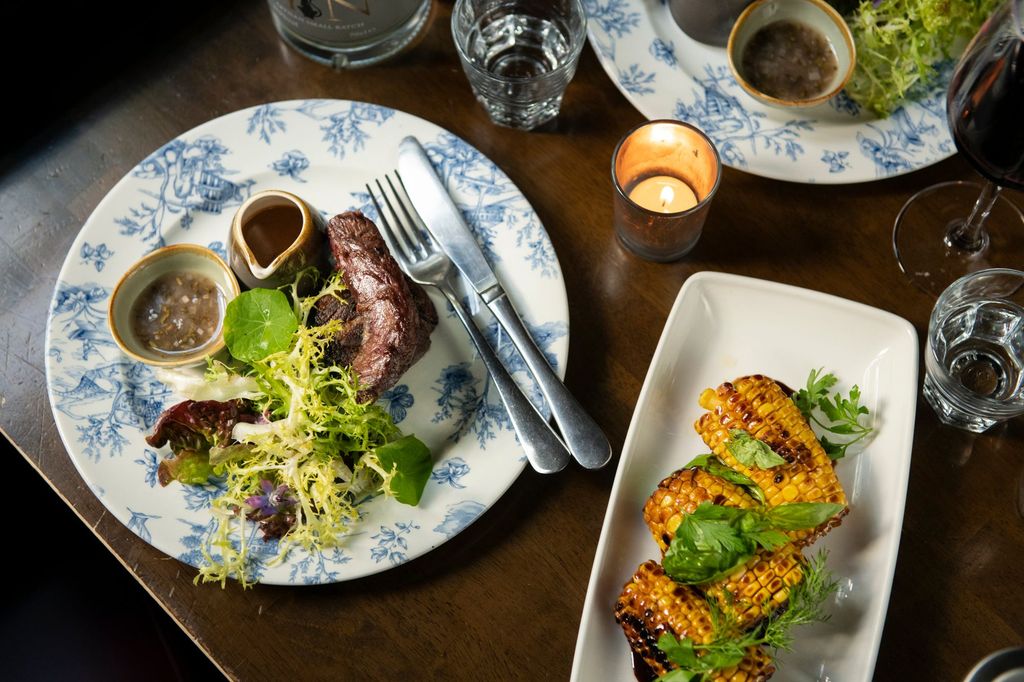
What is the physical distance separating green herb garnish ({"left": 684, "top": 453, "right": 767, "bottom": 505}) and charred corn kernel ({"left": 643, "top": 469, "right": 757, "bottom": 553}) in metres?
0.01

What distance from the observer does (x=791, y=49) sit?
1.71 meters

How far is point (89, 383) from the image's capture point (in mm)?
1521

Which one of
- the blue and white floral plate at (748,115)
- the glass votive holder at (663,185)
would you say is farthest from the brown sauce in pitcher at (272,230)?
the blue and white floral plate at (748,115)

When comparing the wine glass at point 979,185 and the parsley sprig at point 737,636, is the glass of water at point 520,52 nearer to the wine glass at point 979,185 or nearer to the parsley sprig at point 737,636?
the wine glass at point 979,185

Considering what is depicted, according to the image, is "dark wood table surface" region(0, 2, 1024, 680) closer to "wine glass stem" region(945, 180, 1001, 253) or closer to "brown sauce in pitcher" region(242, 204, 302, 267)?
"wine glass stem" region(945, 180, 1001, 253)

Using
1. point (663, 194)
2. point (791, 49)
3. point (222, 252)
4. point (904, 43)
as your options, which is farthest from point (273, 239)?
point (904, 43)

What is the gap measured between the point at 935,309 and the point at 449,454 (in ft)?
2.77

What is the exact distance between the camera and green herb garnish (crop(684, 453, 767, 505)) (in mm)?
1329

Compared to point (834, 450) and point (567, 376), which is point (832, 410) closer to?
point (834, 450)

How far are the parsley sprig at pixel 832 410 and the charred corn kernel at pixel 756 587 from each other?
25 cm

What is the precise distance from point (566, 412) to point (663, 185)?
484 mm

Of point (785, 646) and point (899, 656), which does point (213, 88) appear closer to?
point (785, 646)

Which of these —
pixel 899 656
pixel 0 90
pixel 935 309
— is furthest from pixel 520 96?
pixel 899 656

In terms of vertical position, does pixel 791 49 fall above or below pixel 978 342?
above
